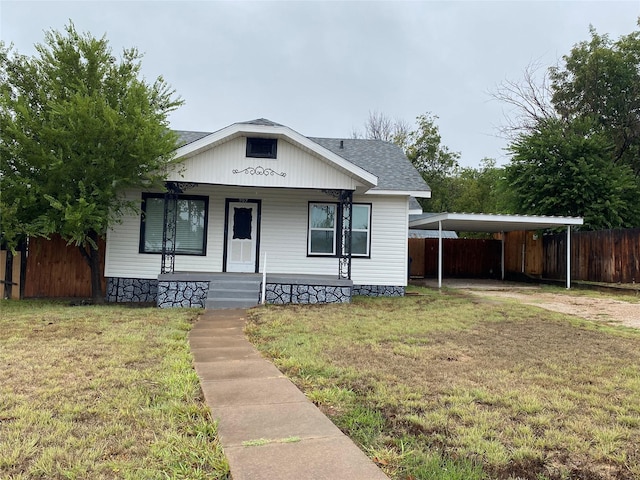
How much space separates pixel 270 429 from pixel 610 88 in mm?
27495

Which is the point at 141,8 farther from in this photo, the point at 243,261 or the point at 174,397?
the point at 174,397

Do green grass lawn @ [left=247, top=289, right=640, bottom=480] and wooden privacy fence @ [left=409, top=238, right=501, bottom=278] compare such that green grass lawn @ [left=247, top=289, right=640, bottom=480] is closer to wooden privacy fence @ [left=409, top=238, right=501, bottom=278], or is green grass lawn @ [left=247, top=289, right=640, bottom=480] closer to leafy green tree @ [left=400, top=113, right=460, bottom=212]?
wooden privacy fence @ [left=409, top=238, right=501, bottom=278]

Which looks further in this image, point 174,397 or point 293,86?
point 293,86

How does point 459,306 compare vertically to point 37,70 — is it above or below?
below

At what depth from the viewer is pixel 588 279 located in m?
15.6

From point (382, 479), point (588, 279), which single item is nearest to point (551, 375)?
point (382, 479)

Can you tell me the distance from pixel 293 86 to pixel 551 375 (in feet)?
85.5

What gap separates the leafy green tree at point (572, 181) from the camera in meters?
18.6

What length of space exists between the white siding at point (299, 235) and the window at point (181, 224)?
19 centimetres

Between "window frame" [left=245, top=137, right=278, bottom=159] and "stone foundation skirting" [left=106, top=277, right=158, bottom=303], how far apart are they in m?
4.07

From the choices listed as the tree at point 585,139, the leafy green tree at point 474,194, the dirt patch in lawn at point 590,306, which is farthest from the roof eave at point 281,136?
the leafy green tree at point 474,194

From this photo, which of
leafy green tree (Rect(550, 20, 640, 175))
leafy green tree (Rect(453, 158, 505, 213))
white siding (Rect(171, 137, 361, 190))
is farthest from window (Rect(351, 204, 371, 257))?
leafy green tree (Rect(453, 158, 505, 213))

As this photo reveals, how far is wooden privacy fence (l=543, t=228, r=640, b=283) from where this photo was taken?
46.1ft

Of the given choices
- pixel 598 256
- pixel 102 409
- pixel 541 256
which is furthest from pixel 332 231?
pixel 541 256
